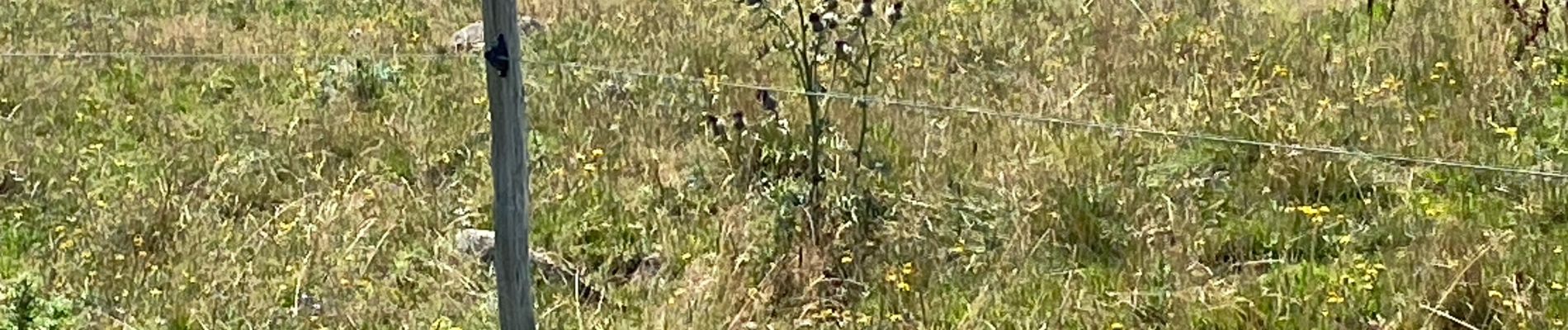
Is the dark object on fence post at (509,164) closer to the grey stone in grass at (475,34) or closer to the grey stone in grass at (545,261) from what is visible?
the grey stone in grass at (545,261)

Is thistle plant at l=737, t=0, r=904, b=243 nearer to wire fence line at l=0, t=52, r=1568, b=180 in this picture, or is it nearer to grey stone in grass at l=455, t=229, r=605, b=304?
wire fence line at l=0, t=52, r=1568, b=180

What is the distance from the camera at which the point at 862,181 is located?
17.9ft

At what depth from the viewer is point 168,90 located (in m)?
7.44

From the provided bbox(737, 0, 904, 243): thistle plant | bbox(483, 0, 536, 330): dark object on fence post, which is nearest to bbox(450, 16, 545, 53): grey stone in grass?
bbox(737, 0, 904, 243): thistle plant

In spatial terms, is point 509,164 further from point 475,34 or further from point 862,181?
point 475,34

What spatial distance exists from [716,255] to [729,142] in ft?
3.30

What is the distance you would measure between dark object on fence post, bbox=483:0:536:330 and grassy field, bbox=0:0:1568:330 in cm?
71

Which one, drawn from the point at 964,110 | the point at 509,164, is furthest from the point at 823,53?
the point at 509,164

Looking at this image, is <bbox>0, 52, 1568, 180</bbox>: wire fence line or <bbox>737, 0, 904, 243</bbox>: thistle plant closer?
<bbox>0, 52, 1568, 180</bbox>: wire fence line

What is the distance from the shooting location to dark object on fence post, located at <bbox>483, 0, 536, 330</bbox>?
137 inches

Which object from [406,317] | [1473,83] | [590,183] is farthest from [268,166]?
[1473,83]

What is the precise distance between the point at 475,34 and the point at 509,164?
4.95 m

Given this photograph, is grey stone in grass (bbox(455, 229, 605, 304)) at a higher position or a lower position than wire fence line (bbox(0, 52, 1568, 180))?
lower

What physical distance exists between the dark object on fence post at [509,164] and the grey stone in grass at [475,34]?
14.5 ft
